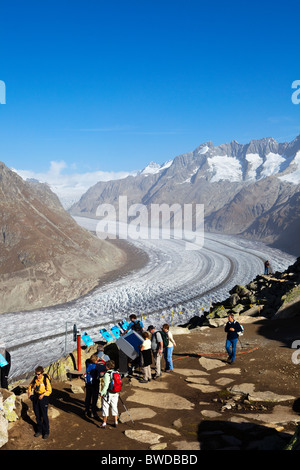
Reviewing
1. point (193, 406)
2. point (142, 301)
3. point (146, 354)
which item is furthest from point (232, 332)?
point (142, 301)

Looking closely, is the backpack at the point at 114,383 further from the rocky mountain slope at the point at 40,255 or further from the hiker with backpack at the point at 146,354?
the rocky mountain slope at the point at 40,255

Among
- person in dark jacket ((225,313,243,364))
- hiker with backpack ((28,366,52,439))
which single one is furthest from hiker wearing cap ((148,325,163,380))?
hiker with backpack ((28,366,52,439))

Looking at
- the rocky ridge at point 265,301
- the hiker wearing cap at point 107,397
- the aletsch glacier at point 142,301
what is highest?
the hiker wearing cap at point 107,397

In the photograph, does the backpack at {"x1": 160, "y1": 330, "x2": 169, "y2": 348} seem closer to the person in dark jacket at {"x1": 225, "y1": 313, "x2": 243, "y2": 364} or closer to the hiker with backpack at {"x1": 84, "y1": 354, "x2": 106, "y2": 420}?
the person in dark jacket at {"x1": 225, "y1": 313, "x2": 243, "y2": 364}

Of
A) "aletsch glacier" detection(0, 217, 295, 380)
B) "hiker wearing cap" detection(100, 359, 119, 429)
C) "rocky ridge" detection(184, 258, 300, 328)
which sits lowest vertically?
"aletsch glacier" detection(0, 217, 295, 380)

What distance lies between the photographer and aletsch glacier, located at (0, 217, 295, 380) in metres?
35.4

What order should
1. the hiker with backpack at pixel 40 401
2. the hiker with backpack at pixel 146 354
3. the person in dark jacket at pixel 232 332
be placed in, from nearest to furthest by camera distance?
the hiker with backpack at pixel 40 401
the hiker with backpack at pixel 146 354
the person in dark jacket at pixel 232 332

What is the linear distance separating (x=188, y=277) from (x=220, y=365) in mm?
46980

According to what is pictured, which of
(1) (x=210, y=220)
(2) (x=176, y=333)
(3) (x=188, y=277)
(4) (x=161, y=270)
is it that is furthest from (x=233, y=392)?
(1) (x=210, y=220)

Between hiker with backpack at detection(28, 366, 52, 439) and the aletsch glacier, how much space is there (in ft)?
37.7

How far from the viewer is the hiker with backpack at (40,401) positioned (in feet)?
29.9

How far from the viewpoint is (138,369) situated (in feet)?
47.5

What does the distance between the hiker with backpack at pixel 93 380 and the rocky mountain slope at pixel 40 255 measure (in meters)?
41.9

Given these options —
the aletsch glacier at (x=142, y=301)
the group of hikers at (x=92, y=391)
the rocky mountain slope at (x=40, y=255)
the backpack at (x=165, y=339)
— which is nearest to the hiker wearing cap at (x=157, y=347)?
the backpack at (x=165, y=339)
